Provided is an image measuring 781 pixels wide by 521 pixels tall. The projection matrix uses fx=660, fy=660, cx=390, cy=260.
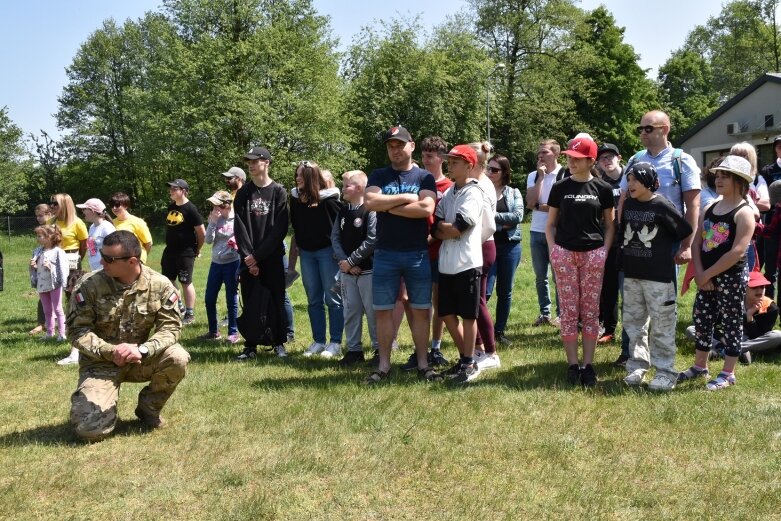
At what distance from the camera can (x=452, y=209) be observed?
573cm

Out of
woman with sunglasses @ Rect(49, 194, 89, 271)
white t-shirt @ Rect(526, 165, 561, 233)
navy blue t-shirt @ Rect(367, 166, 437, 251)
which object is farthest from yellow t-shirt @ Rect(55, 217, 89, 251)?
white t-shirt @ Rect(526, 165, 561, 233)

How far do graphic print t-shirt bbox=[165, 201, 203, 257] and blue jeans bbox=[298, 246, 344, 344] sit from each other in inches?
84.4

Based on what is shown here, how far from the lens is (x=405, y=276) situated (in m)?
5.88

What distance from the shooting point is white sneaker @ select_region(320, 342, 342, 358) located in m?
7.07

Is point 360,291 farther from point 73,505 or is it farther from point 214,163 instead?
point 214,163

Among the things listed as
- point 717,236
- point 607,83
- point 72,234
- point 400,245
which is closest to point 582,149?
point 717,236

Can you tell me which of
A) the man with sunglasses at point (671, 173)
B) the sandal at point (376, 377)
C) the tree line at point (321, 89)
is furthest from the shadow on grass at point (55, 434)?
the tree line at point (321, 89)

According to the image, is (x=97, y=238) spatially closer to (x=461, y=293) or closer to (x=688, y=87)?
(x=461, y=293)

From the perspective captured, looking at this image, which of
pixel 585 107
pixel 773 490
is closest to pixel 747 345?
pixel 773 490

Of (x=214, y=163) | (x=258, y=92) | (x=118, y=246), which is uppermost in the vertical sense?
(x=258, y=92)

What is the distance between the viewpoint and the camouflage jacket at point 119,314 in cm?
471

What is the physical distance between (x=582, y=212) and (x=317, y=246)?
9.56ft

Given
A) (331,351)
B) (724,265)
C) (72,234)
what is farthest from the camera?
(72,234)

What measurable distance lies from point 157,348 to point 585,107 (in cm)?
4513
